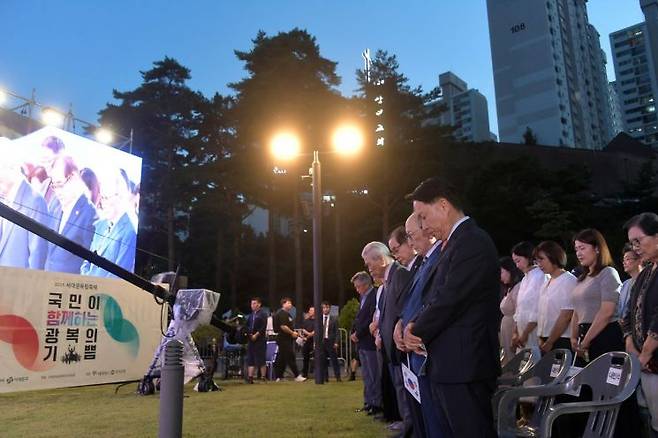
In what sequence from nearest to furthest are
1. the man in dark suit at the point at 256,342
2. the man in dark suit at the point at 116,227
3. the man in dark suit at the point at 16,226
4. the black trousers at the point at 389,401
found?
the black trousers at the point at 389,401
the man in dark suit at the point at 256,342
the man in dark suit at the point at 16,226
the man in dark suit at the point at 116,227

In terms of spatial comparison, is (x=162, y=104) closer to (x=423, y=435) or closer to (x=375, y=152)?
(x=375, y=152)

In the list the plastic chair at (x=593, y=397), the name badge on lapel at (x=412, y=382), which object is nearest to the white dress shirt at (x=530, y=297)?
the plastic chair at (x=593, y=397)

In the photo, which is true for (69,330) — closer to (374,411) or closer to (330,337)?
(330,337)

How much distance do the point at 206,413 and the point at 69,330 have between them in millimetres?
4046

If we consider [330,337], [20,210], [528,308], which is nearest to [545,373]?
[528,308]

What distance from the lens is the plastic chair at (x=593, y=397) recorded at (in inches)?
99.3

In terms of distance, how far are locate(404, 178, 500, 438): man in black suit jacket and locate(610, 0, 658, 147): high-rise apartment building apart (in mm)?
94966

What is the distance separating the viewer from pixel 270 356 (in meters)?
12.2

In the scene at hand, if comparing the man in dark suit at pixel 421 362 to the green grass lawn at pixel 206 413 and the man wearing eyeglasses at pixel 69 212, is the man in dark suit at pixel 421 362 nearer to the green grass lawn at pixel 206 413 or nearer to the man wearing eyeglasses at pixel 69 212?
the green grass lawn at pixel 206 413

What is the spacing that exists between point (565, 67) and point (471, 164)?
43.8m

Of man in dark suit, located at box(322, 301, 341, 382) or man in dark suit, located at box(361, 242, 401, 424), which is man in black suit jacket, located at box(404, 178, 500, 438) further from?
man in dark suit, located at box(322, 301, 341, 382)

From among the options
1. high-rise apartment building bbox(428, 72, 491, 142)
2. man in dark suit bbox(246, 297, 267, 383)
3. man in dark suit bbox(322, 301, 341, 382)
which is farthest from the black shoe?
high-rise apartment building bbox(428, 72, 491, 142)

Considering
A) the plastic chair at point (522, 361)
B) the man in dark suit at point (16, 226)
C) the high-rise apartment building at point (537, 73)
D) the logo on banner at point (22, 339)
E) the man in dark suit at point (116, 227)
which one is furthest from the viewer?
the high-rise apartment building at point (537, 73)

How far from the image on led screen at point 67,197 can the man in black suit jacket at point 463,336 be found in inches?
392
